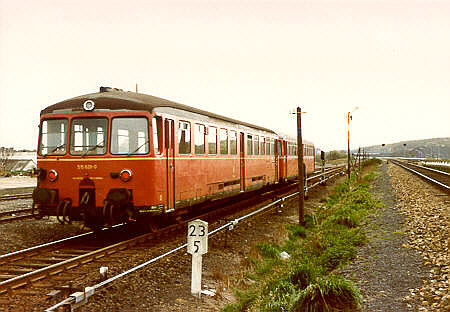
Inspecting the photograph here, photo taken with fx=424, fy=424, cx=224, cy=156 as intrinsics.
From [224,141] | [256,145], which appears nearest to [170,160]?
[224,141]

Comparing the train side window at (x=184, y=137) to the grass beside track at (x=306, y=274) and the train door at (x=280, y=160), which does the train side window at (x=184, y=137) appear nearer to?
the grass beside track at (x=306, y=274)

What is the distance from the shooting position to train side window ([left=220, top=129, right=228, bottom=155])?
1378 centimetres

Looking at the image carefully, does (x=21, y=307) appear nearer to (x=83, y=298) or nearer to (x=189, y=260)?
(x=83, y=298)

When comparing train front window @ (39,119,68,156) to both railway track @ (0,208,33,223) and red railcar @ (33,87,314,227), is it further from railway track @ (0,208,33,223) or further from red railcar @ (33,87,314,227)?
railway track @ (0,208,33,223)

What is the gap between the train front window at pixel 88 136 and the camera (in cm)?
961

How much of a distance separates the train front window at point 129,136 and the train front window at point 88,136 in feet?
0.78

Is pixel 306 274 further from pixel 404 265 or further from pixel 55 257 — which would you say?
pixel 55 257

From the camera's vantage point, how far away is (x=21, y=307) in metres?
5.78

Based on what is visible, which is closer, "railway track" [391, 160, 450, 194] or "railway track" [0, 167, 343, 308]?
"railway track" [0, 167, 343, 308]

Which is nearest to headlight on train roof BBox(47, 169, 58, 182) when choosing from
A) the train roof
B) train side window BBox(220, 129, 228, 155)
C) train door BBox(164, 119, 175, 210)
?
the train roof

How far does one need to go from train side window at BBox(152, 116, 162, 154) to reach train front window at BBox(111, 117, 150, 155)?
158 millimetres

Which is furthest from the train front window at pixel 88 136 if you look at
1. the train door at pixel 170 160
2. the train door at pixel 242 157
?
the train door at pixel 242 157

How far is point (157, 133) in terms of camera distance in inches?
378

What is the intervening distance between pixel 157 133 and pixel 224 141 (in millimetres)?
4740
